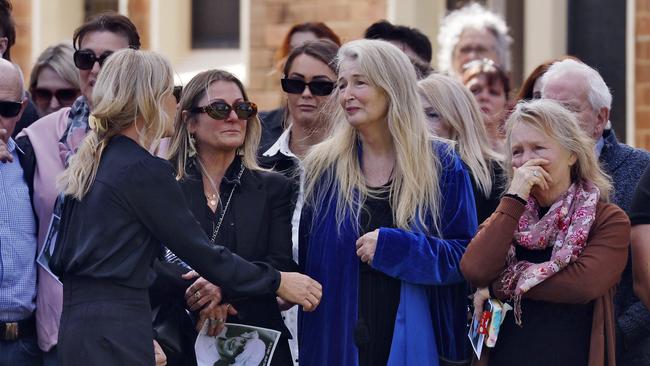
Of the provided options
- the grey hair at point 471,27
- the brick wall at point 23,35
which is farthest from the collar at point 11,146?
the brick wall at point 23,35

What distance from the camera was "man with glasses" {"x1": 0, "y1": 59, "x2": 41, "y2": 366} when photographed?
6199mm

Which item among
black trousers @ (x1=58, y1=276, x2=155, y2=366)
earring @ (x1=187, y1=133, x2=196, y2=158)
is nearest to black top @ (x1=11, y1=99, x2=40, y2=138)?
earring @ (x1=187, y1=133, x2=196, y2=158)

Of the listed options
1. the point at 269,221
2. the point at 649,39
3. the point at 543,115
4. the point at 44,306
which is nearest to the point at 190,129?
the point at 269,221

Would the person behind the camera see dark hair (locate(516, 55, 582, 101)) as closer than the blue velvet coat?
No

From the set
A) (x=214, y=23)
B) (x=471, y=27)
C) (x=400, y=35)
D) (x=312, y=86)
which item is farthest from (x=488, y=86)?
(x=214, y=23)

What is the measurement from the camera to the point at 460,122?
6.92 metres

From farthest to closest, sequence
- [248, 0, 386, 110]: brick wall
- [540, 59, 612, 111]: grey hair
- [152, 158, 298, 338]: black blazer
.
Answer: [248, 0, 386, 110]: brick wall, [540, 59, 612, 111]: grey hair, [152, 158, 298, 338]: black blazer

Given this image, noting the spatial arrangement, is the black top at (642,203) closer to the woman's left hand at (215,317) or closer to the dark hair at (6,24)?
the woman's left hand at (215,317)

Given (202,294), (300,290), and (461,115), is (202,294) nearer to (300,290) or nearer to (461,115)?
(300,290)

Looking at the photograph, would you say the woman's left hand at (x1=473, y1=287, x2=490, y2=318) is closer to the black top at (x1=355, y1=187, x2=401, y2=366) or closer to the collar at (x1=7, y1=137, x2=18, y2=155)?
the black top at (x1=355, y1=187, x2=401, y2=366)

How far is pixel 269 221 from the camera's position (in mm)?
6184

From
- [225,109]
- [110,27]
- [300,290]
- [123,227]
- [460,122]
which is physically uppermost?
[110,27]

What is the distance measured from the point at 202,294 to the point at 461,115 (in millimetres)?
1592

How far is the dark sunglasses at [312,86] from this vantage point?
7051mm
